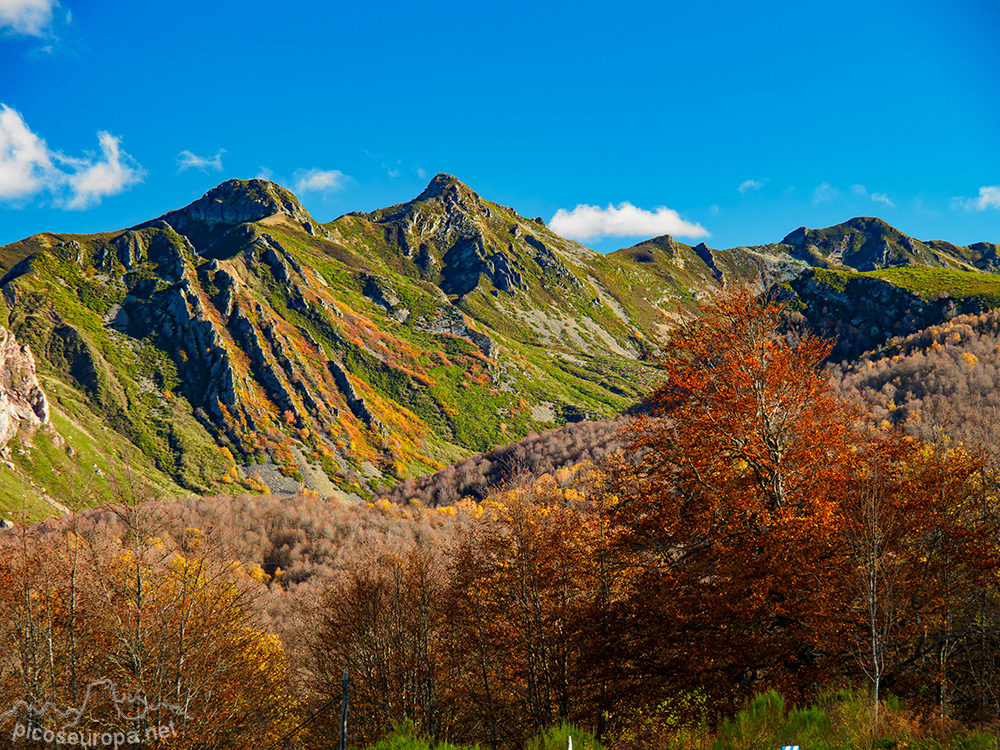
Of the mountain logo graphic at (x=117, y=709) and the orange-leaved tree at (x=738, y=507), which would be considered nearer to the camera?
the orange-leaved tree at (x=738, y=507)

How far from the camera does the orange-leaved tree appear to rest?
13.1 metres

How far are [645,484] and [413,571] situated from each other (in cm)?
2828

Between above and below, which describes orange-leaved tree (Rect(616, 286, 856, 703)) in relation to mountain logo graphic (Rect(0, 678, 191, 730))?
above

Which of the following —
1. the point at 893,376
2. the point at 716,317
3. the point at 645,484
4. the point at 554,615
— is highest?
the point at 893,376

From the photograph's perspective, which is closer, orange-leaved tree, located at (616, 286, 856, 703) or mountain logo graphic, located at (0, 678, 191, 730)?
orange-leaved tree, located at (616, 286, 856, 703)

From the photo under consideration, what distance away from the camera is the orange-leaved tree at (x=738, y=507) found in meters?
13.1

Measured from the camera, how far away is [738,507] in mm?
14477

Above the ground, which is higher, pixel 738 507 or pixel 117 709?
pixel 738 507

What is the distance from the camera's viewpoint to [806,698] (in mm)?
11875

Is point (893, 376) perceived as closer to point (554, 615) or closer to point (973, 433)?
point (973, 433)

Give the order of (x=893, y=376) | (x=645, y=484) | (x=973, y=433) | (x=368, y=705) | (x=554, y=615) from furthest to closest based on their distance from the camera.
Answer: (x=893, y=376) < (x=973, y=433) < (x=368, y=705) < (x=554, y=615) < (x=645, y=484)

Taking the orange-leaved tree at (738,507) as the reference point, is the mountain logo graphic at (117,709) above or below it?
below

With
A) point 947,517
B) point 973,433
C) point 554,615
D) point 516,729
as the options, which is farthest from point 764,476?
point 973,433

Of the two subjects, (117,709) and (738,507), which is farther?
(117,709)
